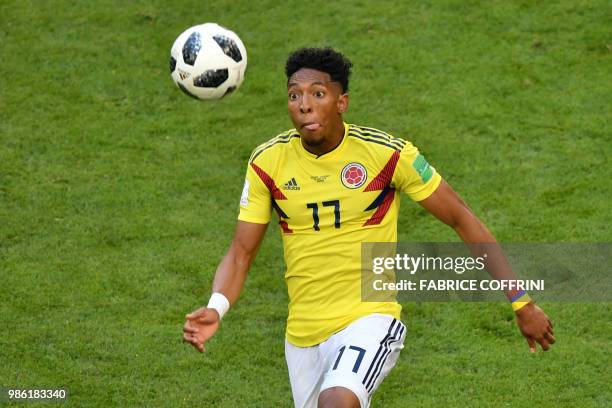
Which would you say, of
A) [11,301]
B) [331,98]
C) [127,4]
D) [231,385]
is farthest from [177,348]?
[127,4]

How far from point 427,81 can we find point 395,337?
766 centimetres

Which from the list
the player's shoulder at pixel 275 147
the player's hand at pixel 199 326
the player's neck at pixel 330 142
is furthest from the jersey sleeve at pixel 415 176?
the player's hand at pixel 199 326

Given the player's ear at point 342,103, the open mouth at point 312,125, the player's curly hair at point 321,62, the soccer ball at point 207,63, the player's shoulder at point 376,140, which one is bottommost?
the player's shoulder at point 376,140

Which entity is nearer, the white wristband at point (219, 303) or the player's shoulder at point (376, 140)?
the white wristband at point (219, 303)

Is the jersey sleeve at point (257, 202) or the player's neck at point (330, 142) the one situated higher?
the player's neck at point (330, 142)

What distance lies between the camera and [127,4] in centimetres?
1656

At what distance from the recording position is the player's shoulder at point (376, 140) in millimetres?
7500

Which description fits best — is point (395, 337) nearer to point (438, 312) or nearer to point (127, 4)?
point (438, 312)

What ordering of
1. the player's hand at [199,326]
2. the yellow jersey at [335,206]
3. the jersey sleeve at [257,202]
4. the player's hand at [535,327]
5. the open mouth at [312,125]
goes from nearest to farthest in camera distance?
1. the player's hand at [199,326]
2. the player's hand at [535,327]
3. the open mouth at [312,125]
4. the yellow jersey at [335,206]
5. the jersey sleeve at [257,202]

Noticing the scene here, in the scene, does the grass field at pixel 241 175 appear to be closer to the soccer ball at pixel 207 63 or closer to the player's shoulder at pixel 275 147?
the soccer ball at pixel 207 63

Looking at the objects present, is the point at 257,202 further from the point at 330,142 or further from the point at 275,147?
the point at 330,142

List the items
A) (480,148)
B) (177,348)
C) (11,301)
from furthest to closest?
(480,148) → (11,301) → (177,348)

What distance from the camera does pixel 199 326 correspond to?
704 centimetres

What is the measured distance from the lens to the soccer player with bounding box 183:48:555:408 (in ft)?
24.2
